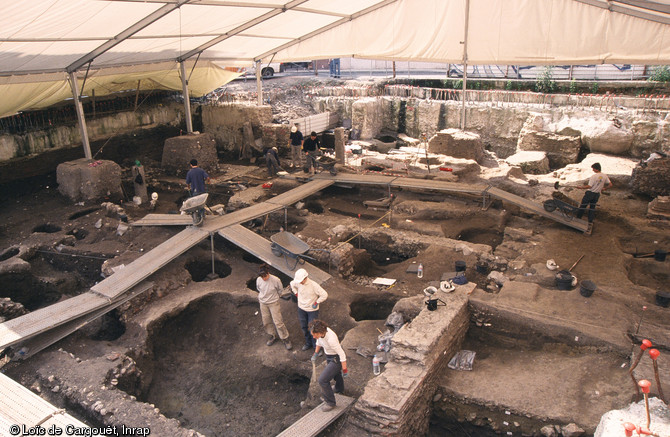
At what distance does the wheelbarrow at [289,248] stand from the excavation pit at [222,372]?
1015mm

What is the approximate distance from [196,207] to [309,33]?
8.07m

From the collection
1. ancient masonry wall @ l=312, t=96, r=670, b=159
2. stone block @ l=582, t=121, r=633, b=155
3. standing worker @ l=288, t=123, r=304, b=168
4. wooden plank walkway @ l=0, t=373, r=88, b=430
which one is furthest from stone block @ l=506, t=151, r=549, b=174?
wooden plank walkway @ l=0, t=373, r=88, b=430

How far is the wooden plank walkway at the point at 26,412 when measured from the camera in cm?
505

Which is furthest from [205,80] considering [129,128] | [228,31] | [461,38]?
[461,38]

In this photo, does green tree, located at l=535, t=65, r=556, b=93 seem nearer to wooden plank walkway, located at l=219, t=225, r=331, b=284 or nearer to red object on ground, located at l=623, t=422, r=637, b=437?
wooden plank walkway, located at l=219, t=225, r=331, b=284

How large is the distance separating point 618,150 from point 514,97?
5.03 meters

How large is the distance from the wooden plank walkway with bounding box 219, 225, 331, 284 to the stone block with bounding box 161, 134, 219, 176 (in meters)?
5.80

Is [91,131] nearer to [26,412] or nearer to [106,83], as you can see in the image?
[106,83]

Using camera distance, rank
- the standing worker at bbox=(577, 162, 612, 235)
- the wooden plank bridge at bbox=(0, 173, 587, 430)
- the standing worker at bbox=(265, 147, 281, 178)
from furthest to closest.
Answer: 1. the standing worker at bbox=(265, 147, 281, 178)
2. the standing worker at bbox=(577, 162, 612, 235)
3. the wooden plank bridge at bbox=(0, 173, 587, 430)

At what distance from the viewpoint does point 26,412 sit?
5.29m

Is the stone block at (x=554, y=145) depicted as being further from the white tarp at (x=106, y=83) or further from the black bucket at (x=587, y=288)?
the white tarp at (x=106, y=83)

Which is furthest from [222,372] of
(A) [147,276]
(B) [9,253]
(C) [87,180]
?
(C) [87,180]

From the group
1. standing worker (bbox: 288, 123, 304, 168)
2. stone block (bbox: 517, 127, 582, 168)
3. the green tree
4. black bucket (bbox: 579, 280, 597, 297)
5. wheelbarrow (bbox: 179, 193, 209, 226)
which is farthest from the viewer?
the green tree

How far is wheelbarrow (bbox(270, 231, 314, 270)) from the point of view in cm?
844
